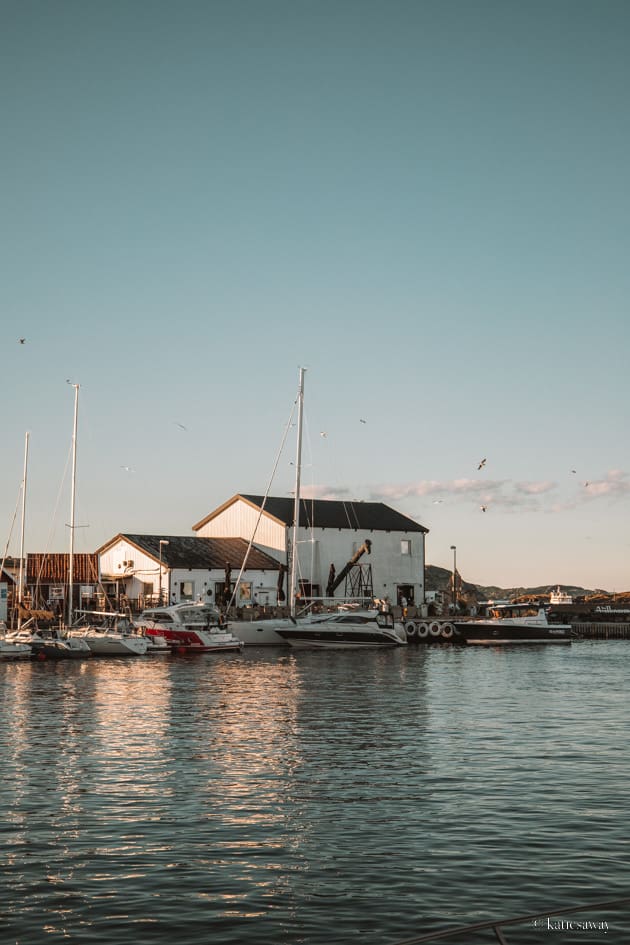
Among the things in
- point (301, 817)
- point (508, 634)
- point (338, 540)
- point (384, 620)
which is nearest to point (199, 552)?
point (338, 540)

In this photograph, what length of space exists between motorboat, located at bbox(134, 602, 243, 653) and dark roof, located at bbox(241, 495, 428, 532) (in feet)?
84.9

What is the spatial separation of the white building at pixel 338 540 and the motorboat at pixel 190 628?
73.1ft

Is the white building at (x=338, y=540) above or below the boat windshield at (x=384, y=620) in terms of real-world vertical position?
above

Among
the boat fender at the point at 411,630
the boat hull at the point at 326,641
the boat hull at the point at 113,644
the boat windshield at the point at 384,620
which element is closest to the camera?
the boat hull at the point at 113,644

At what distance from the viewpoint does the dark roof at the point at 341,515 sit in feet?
324

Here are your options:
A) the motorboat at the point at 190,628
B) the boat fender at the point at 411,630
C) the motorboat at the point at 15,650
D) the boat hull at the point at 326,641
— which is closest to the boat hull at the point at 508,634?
the boat fender at the point at 411,630

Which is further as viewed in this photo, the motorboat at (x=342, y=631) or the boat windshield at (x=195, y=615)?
the motorboat at (x=342, y=631)

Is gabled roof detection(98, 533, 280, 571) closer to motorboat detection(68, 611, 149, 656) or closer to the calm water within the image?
motorboat detection(68, 611, 149, 656)

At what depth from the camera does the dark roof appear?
324ft

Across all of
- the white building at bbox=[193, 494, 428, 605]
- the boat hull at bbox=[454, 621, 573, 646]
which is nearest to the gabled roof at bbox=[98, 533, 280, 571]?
the white building at bbox=[193, 494, 428, 605]

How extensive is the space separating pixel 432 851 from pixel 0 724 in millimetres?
19291

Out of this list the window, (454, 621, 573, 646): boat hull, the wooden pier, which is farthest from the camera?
the wooden pier

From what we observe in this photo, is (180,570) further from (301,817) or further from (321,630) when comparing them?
(301,817)

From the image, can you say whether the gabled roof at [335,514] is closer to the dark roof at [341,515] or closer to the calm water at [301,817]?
the dark roof at [341,515]
